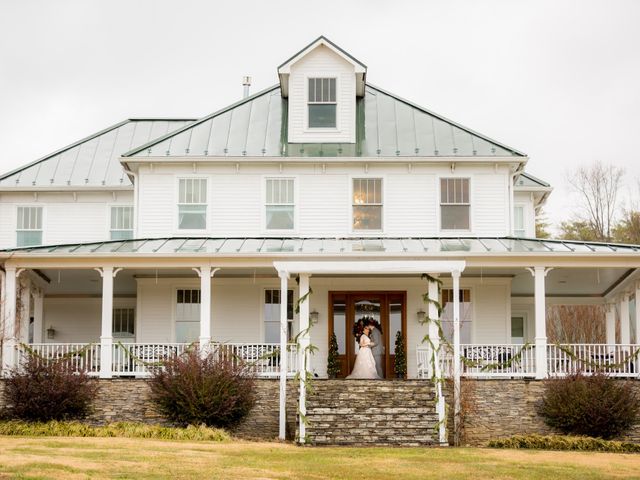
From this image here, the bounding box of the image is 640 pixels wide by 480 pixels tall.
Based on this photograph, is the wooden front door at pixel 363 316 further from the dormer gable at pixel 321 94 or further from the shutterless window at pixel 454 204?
the dormer gable at pixel 321 94

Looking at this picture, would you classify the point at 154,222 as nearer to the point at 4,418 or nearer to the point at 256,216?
the point at 256,216

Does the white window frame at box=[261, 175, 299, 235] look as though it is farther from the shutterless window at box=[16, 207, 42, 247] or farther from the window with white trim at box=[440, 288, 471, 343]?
the shutterless window at box=[16, 207, 42, 247]

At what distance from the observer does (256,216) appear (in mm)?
28062

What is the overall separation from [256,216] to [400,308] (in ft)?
15.0

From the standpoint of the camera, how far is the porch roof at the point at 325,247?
24.7 m

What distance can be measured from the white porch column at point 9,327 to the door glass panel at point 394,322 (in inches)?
379

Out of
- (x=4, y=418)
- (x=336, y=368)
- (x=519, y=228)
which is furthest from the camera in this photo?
(x=519, y=228)

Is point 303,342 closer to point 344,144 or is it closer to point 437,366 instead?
point 437,366

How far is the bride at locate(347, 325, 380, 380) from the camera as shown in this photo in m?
25.6

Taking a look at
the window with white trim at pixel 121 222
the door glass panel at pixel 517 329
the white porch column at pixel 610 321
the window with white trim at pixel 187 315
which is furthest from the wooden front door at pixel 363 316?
the window with white trim at pixel 121 222

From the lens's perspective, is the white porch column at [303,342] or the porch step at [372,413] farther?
the white porch column at [303,342]

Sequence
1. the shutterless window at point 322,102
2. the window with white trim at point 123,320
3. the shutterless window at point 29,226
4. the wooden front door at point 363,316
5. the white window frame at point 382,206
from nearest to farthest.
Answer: the wooden front door at point 363,316, the white window frame at point 382,206, the shutterless window at point 322,102, the window with white trim at point 123,320, the shutterless window at point 29,226

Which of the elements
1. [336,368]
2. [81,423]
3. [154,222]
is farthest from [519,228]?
[81,423]

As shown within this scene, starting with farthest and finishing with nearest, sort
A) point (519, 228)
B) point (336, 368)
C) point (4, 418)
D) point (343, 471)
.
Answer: point (519, 228), point (336, 368), point (4, 418), point (343, 471)
